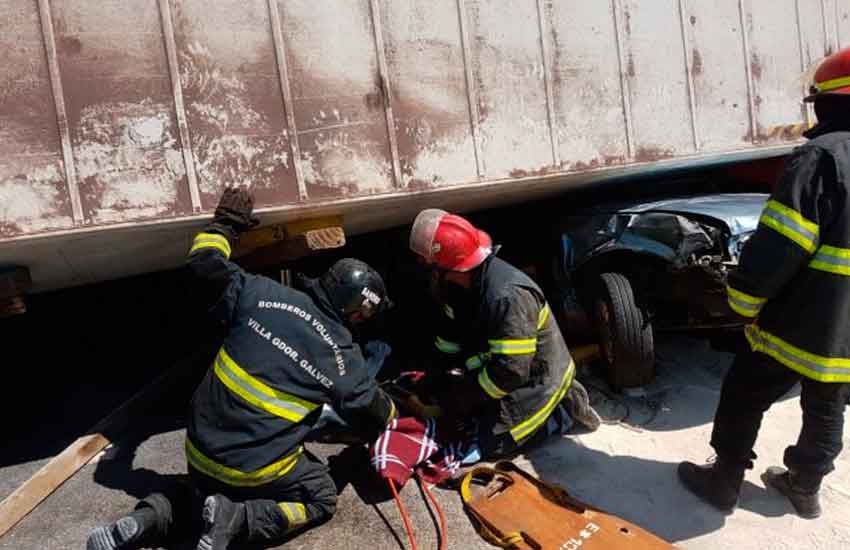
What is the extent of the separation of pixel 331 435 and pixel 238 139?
169 cm

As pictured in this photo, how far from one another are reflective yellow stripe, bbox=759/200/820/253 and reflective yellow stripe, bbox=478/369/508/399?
4.66ft

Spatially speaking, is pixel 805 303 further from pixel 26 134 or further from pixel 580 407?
pixel 26 134

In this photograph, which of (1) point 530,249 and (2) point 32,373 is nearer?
(2) point 32,373

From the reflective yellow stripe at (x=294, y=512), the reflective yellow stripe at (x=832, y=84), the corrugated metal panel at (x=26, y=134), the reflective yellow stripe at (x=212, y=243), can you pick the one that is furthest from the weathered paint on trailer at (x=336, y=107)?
the reflective yellow stripe at (x=832, y=84)

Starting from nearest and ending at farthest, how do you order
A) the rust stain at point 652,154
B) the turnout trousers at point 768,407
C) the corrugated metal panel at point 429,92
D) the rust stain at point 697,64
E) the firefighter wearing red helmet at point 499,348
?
the turnout trousers at point 768,407 → the firefighter wearing red helmet at point 499,348 → the corrugated metal panel at point 429,92 → the rust stain at point 652,154 → the rust stain at point 697,64

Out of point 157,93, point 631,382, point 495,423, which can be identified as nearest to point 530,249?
point 631,382

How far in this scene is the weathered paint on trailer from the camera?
2.66 metres

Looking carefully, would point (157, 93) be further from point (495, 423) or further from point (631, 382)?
point (631, 382)

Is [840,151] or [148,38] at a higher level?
[148,38]

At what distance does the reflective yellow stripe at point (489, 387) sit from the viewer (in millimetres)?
3061

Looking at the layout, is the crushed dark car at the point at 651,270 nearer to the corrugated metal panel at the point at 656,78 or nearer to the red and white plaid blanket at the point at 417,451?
the corrugated metal panel at the point at 656,78

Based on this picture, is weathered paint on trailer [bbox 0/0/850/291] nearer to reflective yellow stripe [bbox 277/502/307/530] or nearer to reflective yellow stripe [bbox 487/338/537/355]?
reflective yellow stripe [bbox 487/338/537/355]

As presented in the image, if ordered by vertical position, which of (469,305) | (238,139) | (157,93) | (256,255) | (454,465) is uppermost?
(157,93)

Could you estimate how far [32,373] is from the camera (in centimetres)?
442
